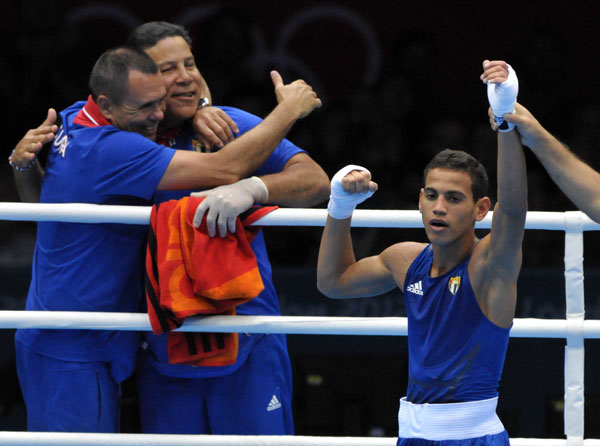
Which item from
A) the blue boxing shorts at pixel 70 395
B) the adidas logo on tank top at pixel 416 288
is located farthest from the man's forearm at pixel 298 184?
the blue boxing shorts at pixel 70 395

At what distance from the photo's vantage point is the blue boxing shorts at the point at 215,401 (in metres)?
2.93

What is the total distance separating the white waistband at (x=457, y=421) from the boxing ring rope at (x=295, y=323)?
26cm

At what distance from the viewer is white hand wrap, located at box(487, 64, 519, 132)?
2291 mm

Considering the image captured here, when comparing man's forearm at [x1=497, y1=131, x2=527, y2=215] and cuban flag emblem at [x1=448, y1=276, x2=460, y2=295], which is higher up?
man's forearm at [x1=497, y1=131, x2=527, y2=215]

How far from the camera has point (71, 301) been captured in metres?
2.85

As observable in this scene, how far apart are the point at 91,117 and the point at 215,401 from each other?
0.90m

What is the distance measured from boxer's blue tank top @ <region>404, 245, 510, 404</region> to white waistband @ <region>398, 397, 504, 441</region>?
0.02 metres

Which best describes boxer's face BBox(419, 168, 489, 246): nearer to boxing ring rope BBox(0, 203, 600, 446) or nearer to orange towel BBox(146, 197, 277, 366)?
boxing ring rope BBox(0, 203, 600, 446)

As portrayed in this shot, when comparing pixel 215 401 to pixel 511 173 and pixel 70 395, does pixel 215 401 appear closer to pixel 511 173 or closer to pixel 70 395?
pixel 70 395

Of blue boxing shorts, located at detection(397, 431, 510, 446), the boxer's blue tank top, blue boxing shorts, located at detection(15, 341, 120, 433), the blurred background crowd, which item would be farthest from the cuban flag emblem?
the blurred background crowd

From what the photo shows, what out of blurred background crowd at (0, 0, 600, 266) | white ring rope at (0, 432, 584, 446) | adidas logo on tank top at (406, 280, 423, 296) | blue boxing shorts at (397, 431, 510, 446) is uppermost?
blurred background crowd at (0, 0, 600, 266)

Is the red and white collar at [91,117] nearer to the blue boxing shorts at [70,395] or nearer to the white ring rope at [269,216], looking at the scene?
the white ring rope at [269,216]

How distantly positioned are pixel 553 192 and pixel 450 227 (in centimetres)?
351

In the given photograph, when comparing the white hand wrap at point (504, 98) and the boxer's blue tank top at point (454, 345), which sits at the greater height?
the white hand wrap at point (504, 98)
